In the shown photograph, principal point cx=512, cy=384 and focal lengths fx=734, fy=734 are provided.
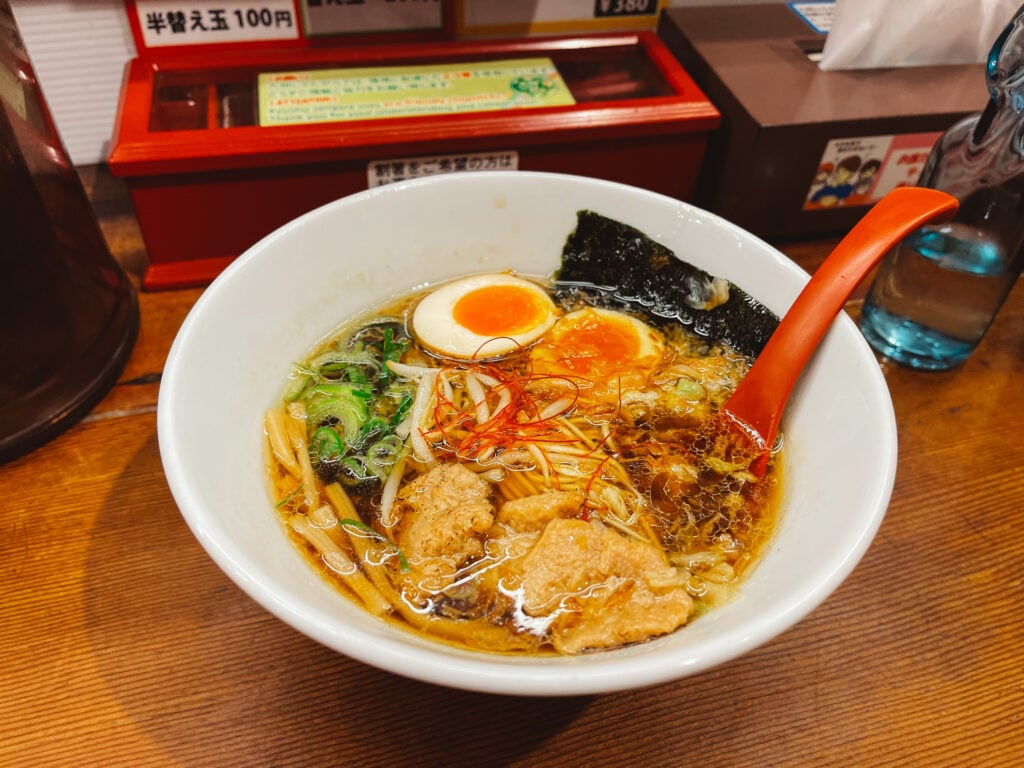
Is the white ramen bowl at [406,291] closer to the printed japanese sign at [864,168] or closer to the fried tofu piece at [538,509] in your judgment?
the fried tofu piece at [538,509]

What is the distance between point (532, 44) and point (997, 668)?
169cm

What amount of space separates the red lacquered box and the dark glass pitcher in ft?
0.50

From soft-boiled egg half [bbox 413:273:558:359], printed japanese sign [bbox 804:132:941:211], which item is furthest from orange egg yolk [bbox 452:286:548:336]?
printed japanese sign [bbox 804:132:941:211]

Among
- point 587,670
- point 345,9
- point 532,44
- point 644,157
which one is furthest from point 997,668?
point 345,9

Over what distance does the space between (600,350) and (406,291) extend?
1.37ft

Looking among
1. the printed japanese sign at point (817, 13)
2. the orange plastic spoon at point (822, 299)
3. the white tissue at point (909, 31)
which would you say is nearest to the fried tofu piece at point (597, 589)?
the orange plastic spoon at point (822, 299)

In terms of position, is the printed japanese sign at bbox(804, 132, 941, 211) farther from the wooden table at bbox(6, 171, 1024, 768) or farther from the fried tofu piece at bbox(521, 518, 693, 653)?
the fried tofu piece at bbox(521, 518, 693, 653)

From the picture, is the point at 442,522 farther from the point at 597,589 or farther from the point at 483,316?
the point at 483,316

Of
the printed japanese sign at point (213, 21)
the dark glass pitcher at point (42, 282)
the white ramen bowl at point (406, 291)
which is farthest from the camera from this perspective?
the printed japanese sign at point (213, 21)

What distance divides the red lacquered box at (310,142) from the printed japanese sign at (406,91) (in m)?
0.04

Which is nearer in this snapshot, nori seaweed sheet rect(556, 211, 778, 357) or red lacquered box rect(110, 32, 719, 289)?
nori seaweed sheet rect(556, 211, 778, 357)

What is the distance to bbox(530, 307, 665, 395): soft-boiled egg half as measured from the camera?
141cm

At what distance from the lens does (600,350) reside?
4.78 feet

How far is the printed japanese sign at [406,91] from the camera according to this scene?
65.2 inches
